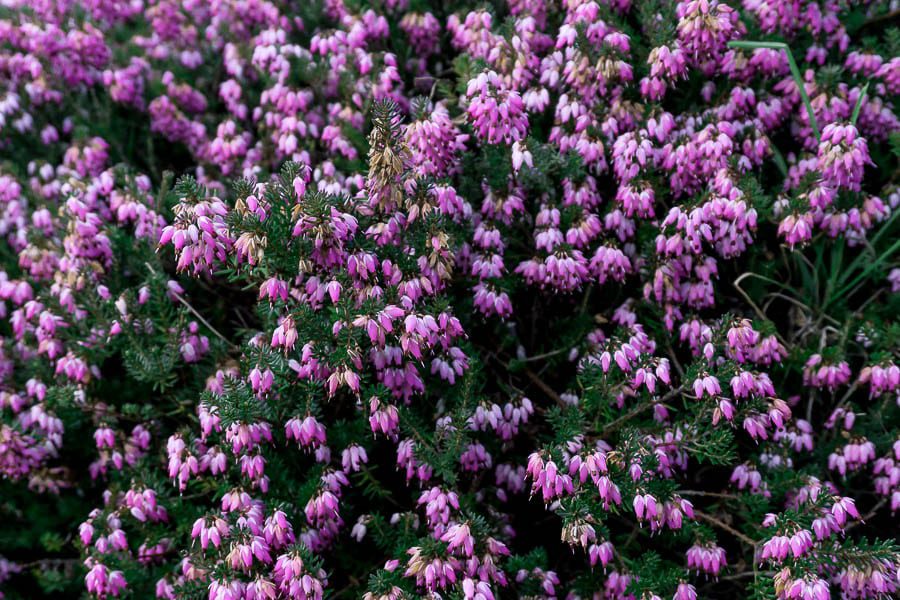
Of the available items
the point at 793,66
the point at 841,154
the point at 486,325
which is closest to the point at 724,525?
the point at 486,325

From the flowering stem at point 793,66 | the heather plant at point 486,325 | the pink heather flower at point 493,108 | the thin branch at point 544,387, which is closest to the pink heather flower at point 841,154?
the heather plant at point 486,325

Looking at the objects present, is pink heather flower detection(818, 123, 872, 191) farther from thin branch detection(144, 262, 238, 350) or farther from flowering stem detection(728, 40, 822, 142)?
thin branch detection(144, 262, 238, 350)

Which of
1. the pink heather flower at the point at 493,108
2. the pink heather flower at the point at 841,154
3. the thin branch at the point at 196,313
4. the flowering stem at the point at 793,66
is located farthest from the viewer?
the thin branch at the point at 196,313

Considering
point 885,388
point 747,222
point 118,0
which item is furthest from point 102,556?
point 118,0

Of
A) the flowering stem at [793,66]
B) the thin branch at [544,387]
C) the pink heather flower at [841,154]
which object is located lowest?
the thin branch at [544,387]

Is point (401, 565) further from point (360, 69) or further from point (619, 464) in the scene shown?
point (360, 69)

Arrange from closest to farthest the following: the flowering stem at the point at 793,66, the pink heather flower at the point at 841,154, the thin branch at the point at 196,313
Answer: the pink heather flower at the point at 841,154 → the flowering stem at the point at 793,66 → the thin branch at the point at 196,313

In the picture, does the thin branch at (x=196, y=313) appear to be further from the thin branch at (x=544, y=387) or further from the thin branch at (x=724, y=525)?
the thin branch at (x=724, y=525)

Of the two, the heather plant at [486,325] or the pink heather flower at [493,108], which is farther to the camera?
the pink heather flower at [493,108]

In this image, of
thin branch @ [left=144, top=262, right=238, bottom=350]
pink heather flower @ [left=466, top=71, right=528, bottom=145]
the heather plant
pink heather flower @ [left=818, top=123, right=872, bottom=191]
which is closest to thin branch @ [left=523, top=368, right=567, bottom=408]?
the heather plant
